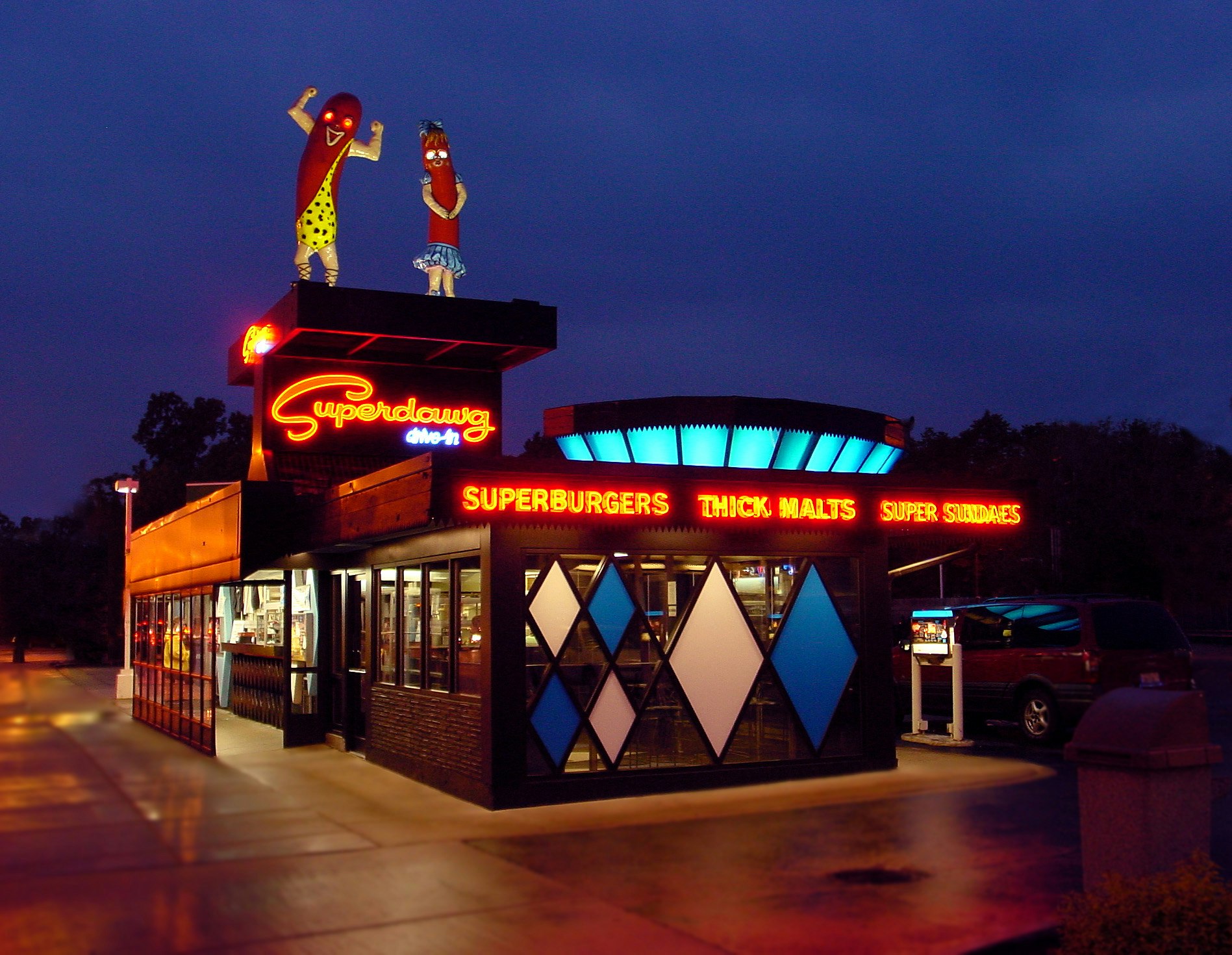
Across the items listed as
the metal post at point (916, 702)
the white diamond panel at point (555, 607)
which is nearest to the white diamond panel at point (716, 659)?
the white diamond panel at point (555, 607)

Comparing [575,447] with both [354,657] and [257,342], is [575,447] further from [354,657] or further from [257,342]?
[257,342]

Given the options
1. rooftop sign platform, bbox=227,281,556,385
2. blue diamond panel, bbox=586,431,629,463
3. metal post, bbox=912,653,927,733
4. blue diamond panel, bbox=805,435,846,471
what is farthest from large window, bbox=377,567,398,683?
metal post, bbox=912,653,927,733

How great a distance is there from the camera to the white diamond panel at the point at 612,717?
1218 centimetres

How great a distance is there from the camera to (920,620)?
17047mm

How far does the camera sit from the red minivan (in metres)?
15.4

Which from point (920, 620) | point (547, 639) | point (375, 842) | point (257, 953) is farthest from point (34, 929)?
point (920, 620)

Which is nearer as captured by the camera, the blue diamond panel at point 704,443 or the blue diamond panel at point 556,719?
the blue diamond panel at point 556,719

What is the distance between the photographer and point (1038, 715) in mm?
16078

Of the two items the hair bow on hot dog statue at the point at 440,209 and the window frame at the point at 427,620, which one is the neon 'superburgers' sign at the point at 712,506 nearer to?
the window frame at the point at 427,620

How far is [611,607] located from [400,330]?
7012 mm

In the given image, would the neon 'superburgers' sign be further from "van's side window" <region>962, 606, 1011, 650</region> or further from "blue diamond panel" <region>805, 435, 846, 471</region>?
"van's side window" <region>962, 606, 1011, 650</region>

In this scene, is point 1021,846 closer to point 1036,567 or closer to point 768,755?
point 768,755

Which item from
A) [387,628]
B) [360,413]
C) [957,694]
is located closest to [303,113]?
[360,413]

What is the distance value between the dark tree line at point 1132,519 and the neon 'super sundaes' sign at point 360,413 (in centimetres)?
2619
